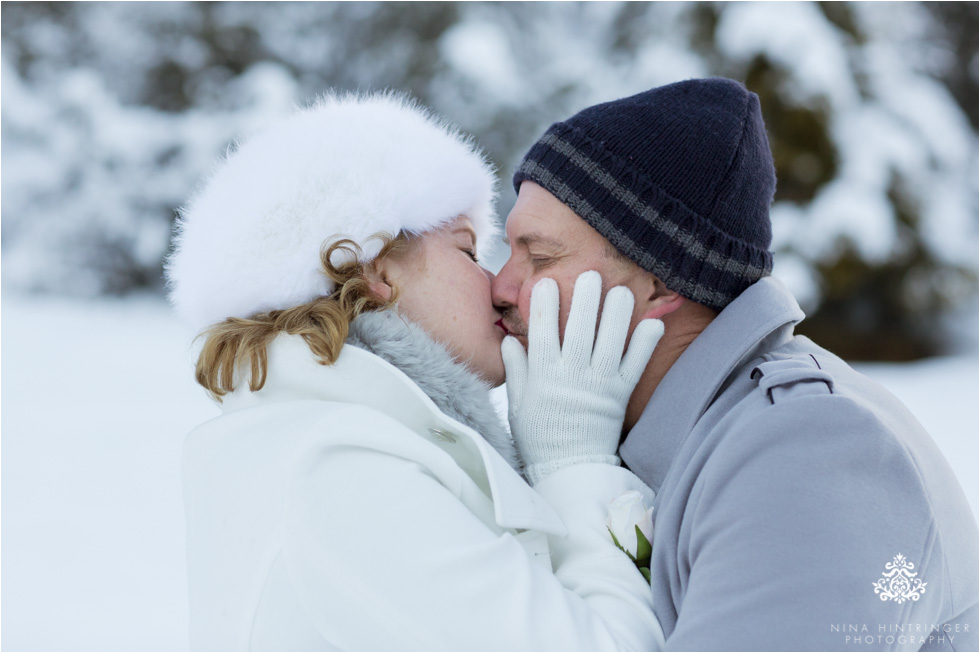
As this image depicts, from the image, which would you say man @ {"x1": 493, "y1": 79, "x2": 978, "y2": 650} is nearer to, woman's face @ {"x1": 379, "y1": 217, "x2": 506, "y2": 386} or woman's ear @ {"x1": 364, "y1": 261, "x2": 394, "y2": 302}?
woman's face @ {"x1": 379, "y1": 217, "x2": 506, "y2": 386}

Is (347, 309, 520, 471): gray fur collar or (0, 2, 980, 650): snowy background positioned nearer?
(347, 309, 520, 471): gray fur collar

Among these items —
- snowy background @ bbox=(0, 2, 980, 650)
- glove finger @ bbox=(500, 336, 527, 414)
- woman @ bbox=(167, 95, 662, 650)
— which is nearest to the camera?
woman @ bbox=(167, 95, 662, 650)

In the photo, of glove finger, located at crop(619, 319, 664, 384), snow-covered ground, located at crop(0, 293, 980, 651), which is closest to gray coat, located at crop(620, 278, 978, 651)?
glove finger, located at crop(619, 319, 664, 384)

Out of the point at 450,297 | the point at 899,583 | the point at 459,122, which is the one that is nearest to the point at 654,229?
the point at 450,297

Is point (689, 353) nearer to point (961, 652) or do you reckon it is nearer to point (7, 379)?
point (961, 652)

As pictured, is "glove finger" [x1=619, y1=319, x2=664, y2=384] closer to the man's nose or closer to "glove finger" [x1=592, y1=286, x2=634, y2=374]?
"glove finger" [x1=592, y1=286, x2=634, y2=374]

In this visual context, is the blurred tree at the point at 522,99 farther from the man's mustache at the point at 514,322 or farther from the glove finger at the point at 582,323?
the glove finger at the point at 582,323

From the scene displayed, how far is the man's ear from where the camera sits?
1.95 m

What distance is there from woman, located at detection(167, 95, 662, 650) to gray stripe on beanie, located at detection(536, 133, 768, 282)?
33 cm

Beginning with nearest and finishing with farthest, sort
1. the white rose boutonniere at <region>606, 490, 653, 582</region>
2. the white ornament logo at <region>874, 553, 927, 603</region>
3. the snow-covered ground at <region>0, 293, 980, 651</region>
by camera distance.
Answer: the white ornament logo at <region>874, 553, 927, 603</region> < the white rose boutonniere at <region>606, 490, 653, 582</region> < the snow-covered ground at <region>0, 293, 980, 651</region>

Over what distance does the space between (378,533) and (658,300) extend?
0.92 metres

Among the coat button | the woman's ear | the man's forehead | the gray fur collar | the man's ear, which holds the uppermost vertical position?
the man's forehead

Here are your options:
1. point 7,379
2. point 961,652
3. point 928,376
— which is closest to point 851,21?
point 928,376

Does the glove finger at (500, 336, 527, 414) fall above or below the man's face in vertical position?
below
